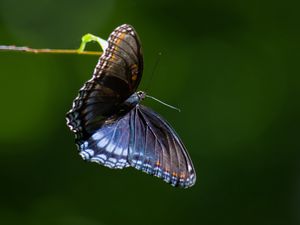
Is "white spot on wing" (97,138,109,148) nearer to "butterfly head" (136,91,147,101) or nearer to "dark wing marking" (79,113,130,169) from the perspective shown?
"dark wing marking" (79,113,130,169)

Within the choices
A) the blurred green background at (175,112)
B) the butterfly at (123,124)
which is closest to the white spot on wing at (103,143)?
the butterfly at (123,124)

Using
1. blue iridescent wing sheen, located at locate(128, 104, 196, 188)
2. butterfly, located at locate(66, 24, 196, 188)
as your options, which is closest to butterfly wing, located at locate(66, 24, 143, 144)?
butterfly, located at locate(66, 24, 196, 188)

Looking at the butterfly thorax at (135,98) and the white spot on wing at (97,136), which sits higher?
the butterfly thorax at (135,98)

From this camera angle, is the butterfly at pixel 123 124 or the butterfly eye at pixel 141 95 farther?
the butterfly eye at pixel 141 95

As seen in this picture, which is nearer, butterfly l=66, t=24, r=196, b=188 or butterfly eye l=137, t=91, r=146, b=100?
butterfly l=66, t=24, r=196, b=188

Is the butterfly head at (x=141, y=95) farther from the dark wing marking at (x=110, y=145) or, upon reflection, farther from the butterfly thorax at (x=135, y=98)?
the dark wing marking at (x=110, y=145)

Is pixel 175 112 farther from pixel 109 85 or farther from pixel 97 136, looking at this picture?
pixel 109 85
